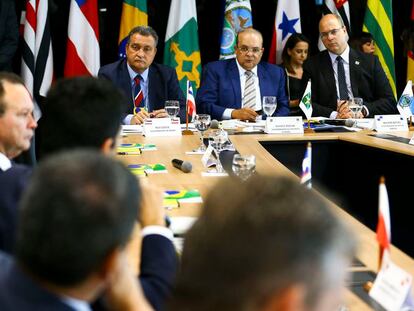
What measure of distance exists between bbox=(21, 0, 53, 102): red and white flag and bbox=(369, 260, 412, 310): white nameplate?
491 cm

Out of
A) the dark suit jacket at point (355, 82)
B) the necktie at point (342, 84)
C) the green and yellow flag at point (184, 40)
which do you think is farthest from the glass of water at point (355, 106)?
the green and yellow flag at point (184, 40)

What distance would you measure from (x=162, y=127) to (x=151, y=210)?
8.94ft

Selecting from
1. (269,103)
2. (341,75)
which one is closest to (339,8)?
(341,75)

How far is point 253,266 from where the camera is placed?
796 mm

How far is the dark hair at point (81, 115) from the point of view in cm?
181

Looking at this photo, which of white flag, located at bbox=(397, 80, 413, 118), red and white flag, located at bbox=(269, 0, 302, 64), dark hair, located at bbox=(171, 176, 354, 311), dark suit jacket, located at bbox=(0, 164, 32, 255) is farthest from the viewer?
red and white flag, located at bbox=(269, 0, 302, 64)

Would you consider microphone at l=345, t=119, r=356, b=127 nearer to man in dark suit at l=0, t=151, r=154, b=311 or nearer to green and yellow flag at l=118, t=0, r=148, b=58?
green and yellow flag at l=118, t=0, r=148, b=58

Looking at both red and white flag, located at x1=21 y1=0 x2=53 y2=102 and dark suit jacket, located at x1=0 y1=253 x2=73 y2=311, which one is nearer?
dark suit jacket, located at x1=0 y1=253 x2=73 y2=311

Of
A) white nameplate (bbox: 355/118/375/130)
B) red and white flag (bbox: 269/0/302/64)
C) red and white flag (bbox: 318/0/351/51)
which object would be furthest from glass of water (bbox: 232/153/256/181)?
red and white flag (bbox: 318/0/351/51)

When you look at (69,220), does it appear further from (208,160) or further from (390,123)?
(390,123)

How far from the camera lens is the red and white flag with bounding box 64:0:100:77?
20.5 feet

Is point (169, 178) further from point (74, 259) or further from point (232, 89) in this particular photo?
point (232, 89)

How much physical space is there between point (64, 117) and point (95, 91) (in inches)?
5.0

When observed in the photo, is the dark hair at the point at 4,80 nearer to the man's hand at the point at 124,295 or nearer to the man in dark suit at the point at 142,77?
the man's hand at the point at 124,295
